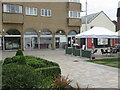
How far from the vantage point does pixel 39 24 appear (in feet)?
91.2

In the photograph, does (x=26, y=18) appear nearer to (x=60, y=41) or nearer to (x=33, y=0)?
(x=33, y=0)

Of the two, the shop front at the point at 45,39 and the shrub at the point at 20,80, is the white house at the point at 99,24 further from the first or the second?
the shrub at the point at 20,80

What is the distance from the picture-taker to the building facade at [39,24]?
2512 centimetres

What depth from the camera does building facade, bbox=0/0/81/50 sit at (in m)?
25.1

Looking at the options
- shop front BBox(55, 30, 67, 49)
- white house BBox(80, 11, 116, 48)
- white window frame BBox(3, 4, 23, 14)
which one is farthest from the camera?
white house BBox(80, 11, 116, 48)

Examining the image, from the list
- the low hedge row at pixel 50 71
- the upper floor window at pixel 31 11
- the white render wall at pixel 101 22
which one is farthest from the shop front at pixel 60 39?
the low hedge row at pixel 50 71

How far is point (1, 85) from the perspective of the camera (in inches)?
176

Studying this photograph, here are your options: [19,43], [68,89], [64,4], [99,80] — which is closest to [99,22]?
[64,4]

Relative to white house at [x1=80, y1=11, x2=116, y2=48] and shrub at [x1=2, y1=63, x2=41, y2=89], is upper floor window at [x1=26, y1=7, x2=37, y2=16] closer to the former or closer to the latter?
white house at [x1=80, y1=11, x2=116, y2=48]

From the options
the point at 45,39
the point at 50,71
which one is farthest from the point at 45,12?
the point at 50,71

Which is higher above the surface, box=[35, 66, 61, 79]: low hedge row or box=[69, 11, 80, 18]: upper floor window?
box=[69, 11, 80, 18]: upper floor window

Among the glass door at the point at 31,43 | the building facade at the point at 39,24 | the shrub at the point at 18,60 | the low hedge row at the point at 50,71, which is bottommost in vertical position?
the low hedge row at the point at 50,71

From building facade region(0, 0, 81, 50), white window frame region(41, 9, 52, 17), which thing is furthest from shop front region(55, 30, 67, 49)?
white window frame region(41, 9, 52, 17)

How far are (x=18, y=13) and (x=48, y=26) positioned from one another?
5.94m
